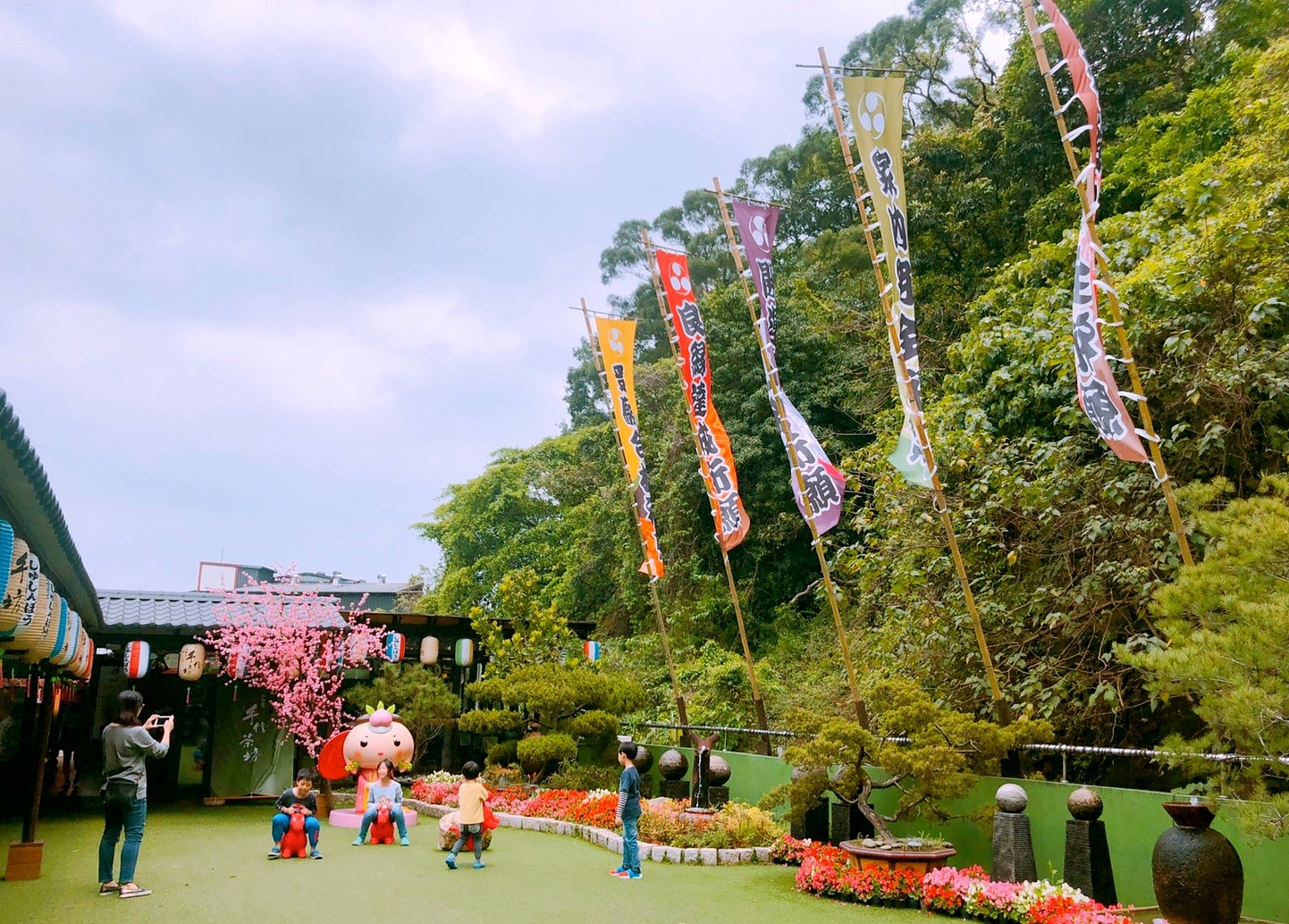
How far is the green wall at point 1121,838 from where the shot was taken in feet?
20.6

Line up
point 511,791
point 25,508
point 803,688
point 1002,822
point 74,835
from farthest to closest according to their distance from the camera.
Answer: point 803,688
point 511,791
point 74,835
point 1002,822
point 25,508

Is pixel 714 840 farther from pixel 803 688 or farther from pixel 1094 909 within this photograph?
pixel 803 688

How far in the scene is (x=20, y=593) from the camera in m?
6.36

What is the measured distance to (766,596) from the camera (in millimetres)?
22047

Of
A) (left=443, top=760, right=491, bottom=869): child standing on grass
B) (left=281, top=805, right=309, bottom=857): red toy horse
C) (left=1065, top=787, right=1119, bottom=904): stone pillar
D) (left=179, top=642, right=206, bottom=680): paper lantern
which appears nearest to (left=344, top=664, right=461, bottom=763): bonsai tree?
(left=179, top=642, right=206, bottom=680): paper lantern

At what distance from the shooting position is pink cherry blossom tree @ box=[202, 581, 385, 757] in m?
14.7

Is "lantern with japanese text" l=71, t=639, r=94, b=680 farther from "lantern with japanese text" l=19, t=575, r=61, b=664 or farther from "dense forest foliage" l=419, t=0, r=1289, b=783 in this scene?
"dense forest foliage" l=419, t=0, r=1289, b=783

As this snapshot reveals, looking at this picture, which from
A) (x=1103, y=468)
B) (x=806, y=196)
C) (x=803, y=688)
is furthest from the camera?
(x=806, y=196)

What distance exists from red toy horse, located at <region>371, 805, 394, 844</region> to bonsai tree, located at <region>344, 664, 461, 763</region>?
14.5 ft

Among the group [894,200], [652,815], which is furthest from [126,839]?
[894,200]

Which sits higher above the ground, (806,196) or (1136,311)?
(806,196)

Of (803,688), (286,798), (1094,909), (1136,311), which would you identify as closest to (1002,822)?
(1094,909)

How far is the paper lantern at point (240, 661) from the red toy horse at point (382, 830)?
4.38 metres

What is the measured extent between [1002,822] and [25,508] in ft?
25.1
